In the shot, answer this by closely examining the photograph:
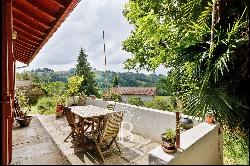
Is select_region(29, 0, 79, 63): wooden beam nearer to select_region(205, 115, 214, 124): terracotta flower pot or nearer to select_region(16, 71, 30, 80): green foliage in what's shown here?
select_region(205, 115, 214, 124): terracotta flower pot

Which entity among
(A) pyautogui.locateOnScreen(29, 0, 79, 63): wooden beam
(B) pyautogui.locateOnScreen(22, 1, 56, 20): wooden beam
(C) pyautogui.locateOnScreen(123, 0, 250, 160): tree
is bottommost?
(C) pyautogui.locateOnScreen(123, 0, 250, 160): tree

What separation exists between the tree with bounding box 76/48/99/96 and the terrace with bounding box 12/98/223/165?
27.0m

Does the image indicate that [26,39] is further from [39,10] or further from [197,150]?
[197,150]

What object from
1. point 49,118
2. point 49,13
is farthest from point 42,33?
point 49,118

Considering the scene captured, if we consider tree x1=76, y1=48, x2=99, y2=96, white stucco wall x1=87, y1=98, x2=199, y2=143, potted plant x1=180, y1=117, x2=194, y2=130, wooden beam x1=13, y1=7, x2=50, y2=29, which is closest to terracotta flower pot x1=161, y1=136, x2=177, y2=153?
potted plant x1=180, y1=117, x2=194, y2=130

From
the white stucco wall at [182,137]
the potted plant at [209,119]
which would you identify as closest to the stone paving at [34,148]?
the white stucco wall at [182,137]

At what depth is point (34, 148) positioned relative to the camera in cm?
489

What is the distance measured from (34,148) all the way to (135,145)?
2223 millimetres

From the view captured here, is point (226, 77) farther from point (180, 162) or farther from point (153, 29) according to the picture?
point (153, 29)

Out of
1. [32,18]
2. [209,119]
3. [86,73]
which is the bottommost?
[209,119]

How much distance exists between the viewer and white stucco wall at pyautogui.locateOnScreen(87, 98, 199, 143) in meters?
5.59

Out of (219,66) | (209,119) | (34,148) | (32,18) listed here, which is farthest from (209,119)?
(32,18)

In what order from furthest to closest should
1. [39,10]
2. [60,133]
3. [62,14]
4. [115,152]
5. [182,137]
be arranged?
[60,133]
[115,152]
[39,10]
[62,14]
[182,137]

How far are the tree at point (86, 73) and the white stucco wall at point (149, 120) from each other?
2705cm
